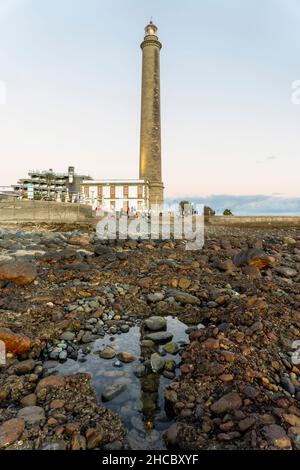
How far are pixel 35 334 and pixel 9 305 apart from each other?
4.49 feet

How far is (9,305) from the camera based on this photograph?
17.5 ft

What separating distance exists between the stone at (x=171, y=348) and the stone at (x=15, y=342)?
1.87 meters

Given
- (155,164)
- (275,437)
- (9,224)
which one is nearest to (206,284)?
(275,437)

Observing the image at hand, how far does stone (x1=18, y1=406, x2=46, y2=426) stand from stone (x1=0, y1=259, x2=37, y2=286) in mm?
3930

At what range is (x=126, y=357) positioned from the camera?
387 cm

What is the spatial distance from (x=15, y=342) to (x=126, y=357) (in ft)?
4.85

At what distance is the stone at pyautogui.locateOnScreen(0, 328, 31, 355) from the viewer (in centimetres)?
383

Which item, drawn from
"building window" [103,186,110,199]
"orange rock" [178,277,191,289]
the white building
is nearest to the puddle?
"orange rock" [178,277,191,289]

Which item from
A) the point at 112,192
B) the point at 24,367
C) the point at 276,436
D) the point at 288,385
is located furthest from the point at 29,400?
the point at 112,192

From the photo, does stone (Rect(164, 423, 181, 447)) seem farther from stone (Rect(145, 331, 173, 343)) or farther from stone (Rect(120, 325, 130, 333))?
stone (Rect(120, 325, 130, 333))

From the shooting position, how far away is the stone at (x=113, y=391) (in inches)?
123

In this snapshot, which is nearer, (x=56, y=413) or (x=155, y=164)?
(x=56, y=413)

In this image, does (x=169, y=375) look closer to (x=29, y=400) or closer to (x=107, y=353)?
(x=107, y=353)
